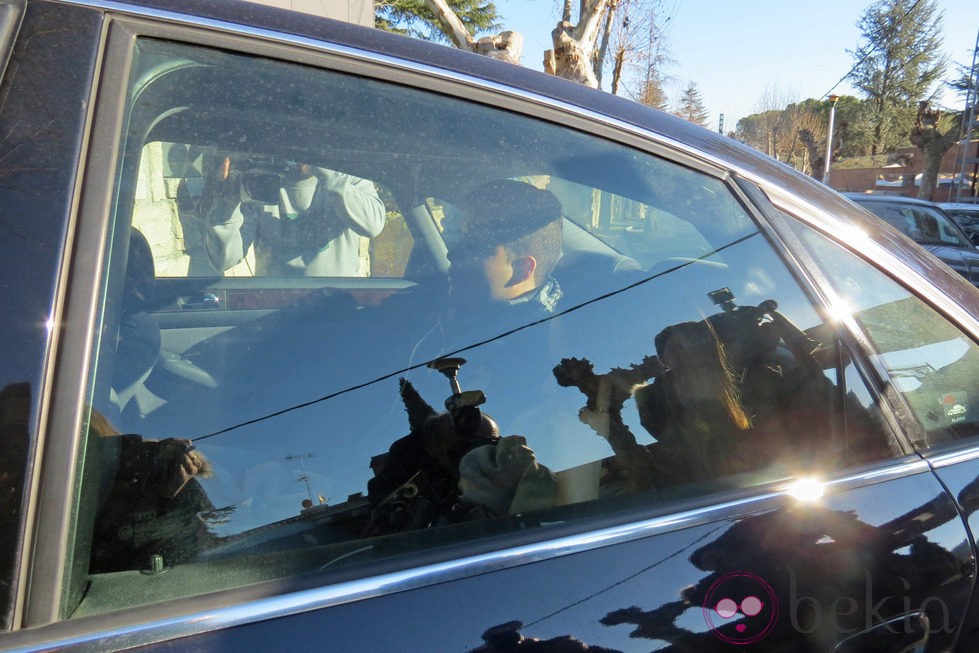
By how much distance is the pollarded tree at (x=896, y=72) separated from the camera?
136 ft

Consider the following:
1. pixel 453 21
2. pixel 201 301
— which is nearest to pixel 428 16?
pixel 453 21

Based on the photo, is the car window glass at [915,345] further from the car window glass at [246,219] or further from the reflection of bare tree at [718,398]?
the car window glass at [246,219]

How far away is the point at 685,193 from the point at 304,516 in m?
0.81

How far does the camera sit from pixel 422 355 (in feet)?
3.81

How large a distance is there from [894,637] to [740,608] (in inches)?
12.3

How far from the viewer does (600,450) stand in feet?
4.05

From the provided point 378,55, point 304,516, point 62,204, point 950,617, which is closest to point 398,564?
point 304,516

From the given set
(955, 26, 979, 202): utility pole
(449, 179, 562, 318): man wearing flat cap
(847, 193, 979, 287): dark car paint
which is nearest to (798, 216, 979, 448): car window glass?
(449, 179, 562, 318): man wearing flat cap

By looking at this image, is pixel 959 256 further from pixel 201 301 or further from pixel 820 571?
pixel 201 301

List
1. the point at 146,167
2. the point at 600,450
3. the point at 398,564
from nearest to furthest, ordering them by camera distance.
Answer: the point at 398,564 < the point at 146,167 < the point at 600,450

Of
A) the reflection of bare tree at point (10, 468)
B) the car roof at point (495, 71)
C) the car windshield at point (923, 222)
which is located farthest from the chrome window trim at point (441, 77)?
the car windshield at point (923, 222)

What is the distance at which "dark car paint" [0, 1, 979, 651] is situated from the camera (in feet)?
2.82

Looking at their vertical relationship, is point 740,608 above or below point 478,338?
below

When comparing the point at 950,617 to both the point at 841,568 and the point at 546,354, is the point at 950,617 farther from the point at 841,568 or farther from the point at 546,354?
the point at 546,354
